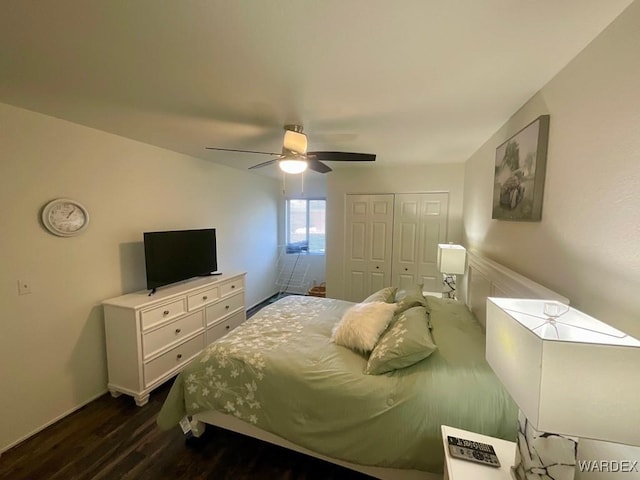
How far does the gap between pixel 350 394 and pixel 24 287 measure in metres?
2.42

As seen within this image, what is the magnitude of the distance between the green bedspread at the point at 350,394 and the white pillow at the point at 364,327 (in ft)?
0.23

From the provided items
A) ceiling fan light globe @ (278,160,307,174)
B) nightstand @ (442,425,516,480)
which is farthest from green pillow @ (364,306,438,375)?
ceiling fan light globe @ (278,160,307,174)

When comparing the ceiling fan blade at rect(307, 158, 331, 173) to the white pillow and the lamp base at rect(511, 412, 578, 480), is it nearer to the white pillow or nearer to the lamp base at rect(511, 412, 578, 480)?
the white pillow

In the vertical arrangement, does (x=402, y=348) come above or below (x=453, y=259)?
below

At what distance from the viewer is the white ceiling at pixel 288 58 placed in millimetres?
988

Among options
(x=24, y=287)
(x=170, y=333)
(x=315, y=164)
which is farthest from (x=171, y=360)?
(x=315, y=164)

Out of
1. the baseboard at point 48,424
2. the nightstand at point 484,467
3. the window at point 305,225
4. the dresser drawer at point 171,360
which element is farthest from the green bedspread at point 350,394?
the window at point 305,225

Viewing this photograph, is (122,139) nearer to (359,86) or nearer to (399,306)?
(359,86)

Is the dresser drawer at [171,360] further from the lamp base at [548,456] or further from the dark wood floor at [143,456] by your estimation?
the lamp base at [548,456]

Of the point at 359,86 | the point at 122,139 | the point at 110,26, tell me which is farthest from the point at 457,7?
the point at 122,139

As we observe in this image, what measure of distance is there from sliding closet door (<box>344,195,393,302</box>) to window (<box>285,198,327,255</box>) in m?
1.41

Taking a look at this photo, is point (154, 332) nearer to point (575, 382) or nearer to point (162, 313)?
point (162, 313)

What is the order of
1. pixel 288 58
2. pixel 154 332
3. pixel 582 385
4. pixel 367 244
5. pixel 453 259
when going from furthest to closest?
1. pixel 367 244
2. pixel 453 259
3. pixel 154 332
4. pixel 288 58
5. pixel 582 385

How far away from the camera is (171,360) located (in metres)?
2.61
